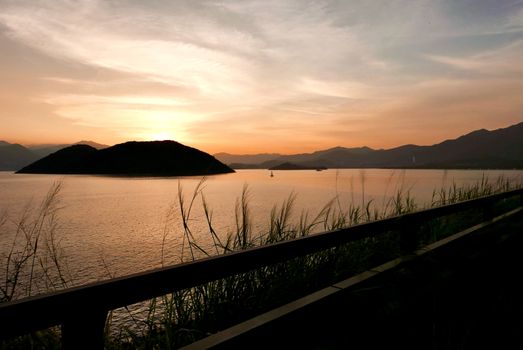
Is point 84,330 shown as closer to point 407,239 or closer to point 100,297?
point 100,297

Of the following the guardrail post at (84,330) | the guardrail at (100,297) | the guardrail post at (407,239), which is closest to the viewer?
the guardrail at (100,297)

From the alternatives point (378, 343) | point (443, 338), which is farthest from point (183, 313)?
point (443, 338)

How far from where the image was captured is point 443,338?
3086mm

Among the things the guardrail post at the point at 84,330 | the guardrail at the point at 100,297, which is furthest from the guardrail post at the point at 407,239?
the guardrail post at the point at 84,330

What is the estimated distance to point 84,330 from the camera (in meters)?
1.89

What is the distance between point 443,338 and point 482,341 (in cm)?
33

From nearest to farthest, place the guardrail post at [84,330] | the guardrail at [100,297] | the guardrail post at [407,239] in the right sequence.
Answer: the guardrail at [100,297] < the guardrail post at [84,330] < the guardrail post at [407,239]

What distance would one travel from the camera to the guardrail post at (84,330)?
1849 mm

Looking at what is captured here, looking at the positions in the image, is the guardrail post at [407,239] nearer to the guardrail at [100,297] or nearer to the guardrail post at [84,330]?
the guardrail at [100,297]

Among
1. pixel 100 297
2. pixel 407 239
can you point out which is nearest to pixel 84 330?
pixel 100 297

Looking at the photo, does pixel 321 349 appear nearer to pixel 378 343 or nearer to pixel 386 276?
pixel 378 343

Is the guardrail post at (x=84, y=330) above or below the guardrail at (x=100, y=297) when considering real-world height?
below

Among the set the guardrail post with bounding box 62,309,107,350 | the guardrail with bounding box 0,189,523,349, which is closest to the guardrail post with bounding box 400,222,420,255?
the guardrail with bounding box 0,189,523,349

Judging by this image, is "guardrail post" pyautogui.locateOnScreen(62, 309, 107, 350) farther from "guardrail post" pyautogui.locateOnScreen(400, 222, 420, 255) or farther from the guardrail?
"guardrail post" pyautogui.locateOnScreen(400, 222, 420, 255)
